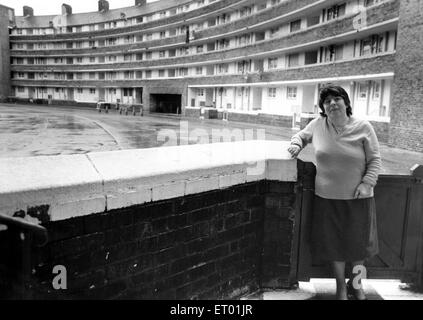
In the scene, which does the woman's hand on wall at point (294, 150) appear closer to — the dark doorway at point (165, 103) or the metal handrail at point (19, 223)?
the metal handrail at point (19, 223)

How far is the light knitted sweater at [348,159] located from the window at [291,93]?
3679cm

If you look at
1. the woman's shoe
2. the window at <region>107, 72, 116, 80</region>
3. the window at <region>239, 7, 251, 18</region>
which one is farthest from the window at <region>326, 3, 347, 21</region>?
the window at <region>107, 72, 116, 80</region>

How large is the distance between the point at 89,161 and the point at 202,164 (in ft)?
3.03

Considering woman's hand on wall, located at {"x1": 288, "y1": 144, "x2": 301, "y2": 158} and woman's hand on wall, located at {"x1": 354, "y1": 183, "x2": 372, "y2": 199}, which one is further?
woman's hand on wall, located at {"x1": 288, "y1": 144, "x2": 301, "y2": 158}

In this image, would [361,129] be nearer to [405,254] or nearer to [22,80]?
[405,254]

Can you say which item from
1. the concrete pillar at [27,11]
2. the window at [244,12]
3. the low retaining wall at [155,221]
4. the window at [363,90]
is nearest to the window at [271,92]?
the window at [363,90]

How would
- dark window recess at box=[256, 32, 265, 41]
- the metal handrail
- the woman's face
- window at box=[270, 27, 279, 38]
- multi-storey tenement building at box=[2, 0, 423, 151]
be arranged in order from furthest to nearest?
1. dark window recess at box=[256, 32, 265, 41]
2. window at box=[270, 27, 279, 38]
3. multi-storey tenement building at box=[2, 0, 423, 151]
4. the woman's face
5. the metal handrail

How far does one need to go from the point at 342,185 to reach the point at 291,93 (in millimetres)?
37504

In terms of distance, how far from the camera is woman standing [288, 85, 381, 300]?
10.5 ft

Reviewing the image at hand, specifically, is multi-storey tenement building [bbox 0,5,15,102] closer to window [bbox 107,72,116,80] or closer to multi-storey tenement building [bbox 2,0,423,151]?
multi-storey tenement building [bbox 2,0,423,151]

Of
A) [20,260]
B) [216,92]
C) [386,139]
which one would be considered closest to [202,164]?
[20,260]

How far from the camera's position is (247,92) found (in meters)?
48.2

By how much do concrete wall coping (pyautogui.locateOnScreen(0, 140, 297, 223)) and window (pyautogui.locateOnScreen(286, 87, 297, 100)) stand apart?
119 ft

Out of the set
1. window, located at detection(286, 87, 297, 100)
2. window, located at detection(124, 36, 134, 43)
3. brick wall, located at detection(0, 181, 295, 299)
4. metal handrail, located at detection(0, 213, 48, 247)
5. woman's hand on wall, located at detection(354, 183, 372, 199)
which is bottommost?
brick wall, located at detection(0, 181, 295, 299)
